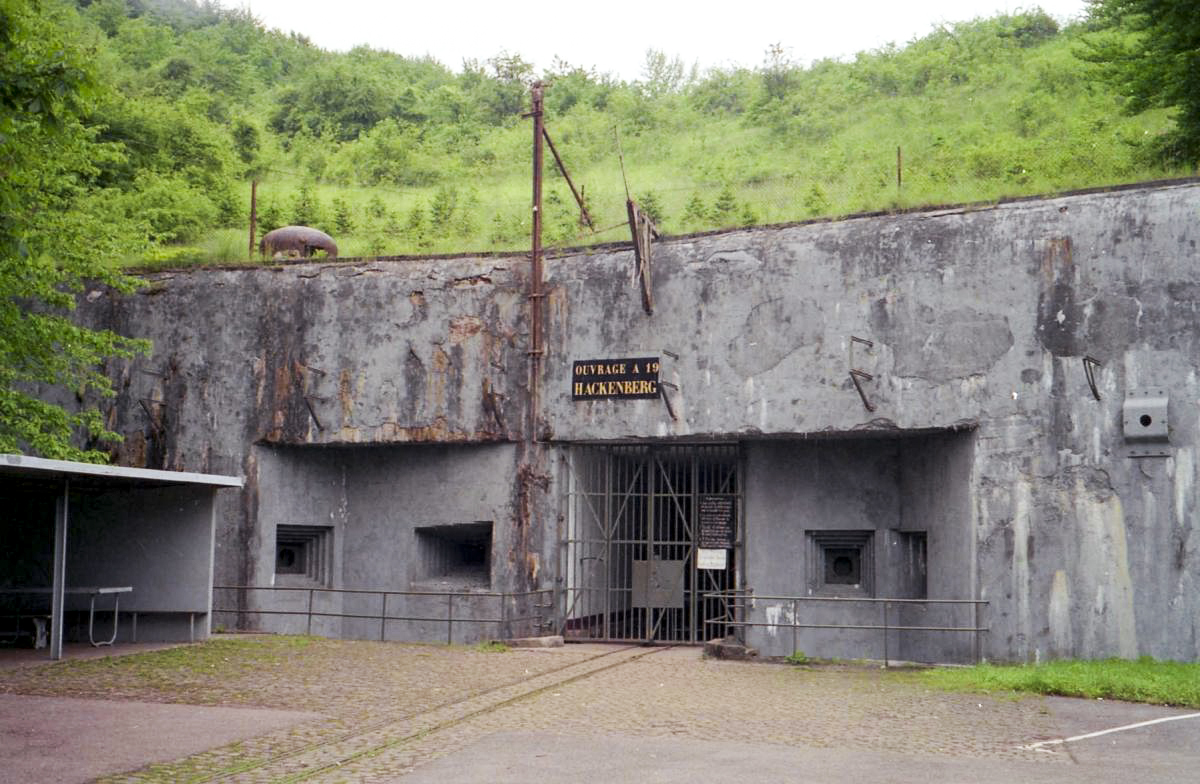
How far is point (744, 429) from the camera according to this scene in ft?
44.7

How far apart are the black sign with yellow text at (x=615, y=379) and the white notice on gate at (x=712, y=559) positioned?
2.10 m

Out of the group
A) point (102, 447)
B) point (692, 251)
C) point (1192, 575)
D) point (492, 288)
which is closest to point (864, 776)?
point (1192, 575)

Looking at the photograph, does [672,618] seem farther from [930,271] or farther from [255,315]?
[255,315]

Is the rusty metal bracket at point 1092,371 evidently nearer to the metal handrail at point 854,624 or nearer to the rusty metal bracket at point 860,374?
the rusty metal bracket at point 860,374

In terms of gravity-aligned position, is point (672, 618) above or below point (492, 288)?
below

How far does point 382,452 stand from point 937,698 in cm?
818

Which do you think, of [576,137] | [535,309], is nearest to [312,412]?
[535,309]

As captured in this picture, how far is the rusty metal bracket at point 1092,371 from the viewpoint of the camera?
39.3 feet

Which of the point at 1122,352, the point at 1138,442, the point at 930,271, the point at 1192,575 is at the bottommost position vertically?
the point at 1192,575

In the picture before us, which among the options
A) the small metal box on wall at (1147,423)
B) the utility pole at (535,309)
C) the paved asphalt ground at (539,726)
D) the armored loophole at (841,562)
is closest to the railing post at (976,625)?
the paved asphalt ground at (539,726)

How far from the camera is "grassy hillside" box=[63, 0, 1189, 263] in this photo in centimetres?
1825

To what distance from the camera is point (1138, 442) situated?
11875 millimetres

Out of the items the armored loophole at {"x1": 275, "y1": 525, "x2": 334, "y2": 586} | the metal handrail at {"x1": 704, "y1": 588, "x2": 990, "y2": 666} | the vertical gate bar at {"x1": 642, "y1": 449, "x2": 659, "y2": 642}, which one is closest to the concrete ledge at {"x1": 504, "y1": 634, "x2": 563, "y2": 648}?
the vertical gate bar at {"x1": 642, "y1": 449, "x2": 659, "y2": 642}

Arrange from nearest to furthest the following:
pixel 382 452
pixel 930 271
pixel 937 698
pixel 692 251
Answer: pixel 937 698 < pixel 930 271 < pixel 692 251 < pixel 382 452
